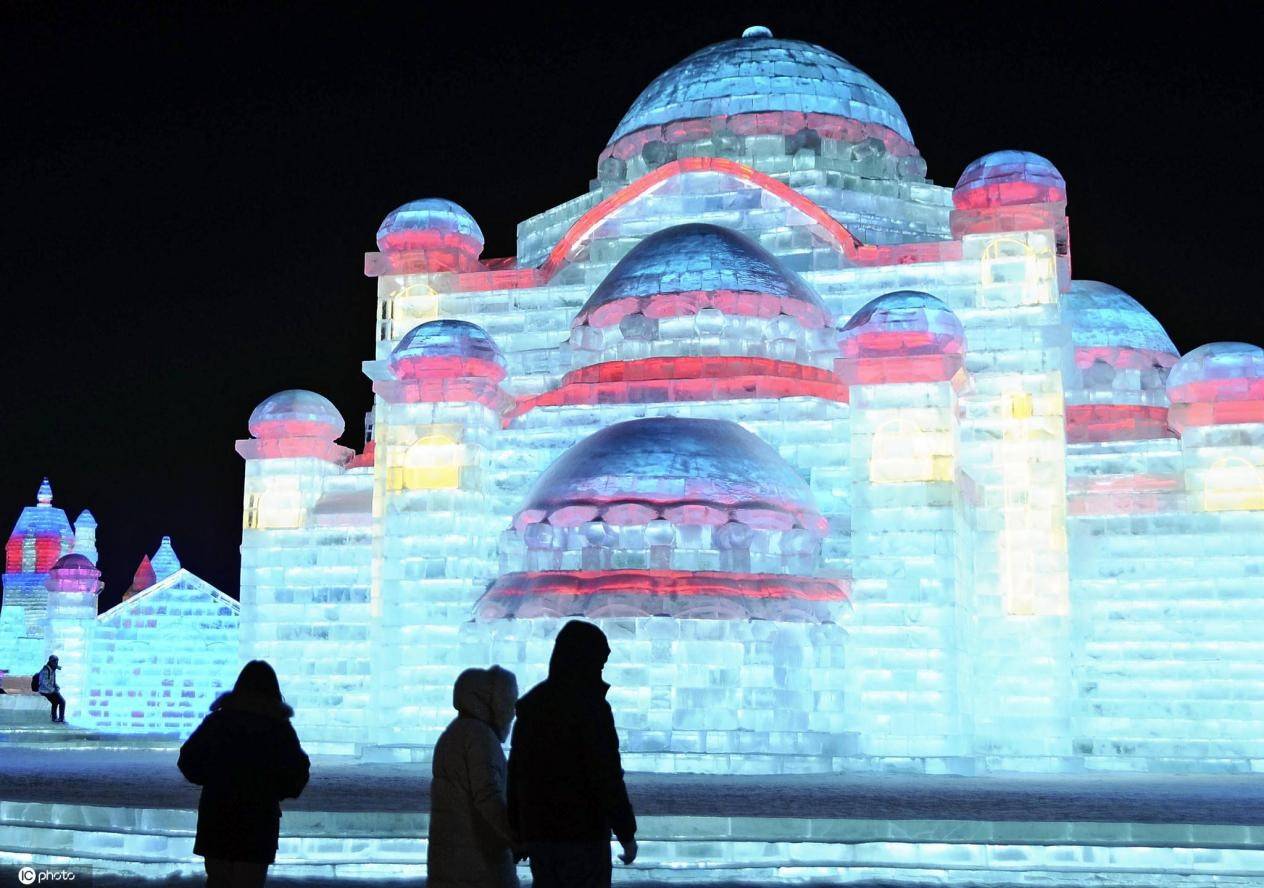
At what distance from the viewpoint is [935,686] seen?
1030 inches

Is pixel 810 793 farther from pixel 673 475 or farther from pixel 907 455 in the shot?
pixel 907 455

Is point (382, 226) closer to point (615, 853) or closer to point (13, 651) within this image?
point (615, 853)

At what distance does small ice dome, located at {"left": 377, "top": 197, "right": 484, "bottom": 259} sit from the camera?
111 ft

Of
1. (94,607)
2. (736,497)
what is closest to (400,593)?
(736,497)

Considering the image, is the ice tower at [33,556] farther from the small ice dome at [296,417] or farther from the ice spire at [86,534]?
the small ice dome at [296,417]

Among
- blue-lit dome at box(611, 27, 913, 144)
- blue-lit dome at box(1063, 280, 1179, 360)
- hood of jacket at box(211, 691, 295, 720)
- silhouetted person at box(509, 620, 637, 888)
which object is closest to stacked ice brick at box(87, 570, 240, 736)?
blue-lit dome at box(611, 27, 913, 144)

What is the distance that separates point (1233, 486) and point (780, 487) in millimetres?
8278

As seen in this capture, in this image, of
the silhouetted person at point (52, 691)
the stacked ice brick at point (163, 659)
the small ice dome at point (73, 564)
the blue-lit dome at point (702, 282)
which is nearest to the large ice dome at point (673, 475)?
the blue-lit dome at point (702, 282)

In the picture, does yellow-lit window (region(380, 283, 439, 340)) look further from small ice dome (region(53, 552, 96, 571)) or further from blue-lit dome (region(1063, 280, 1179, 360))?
small ice dome (region(53, 552, 96, 571))

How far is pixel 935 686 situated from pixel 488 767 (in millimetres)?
18854

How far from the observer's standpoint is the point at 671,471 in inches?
1047

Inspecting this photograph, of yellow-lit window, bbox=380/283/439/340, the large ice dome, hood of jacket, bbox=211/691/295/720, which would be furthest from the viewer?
yellow-lit window, bbox=380/283/439/340

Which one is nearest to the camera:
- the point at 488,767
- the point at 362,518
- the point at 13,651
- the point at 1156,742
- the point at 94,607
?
the point at 488,767

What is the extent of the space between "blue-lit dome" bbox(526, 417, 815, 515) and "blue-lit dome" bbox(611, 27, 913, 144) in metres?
11.0
